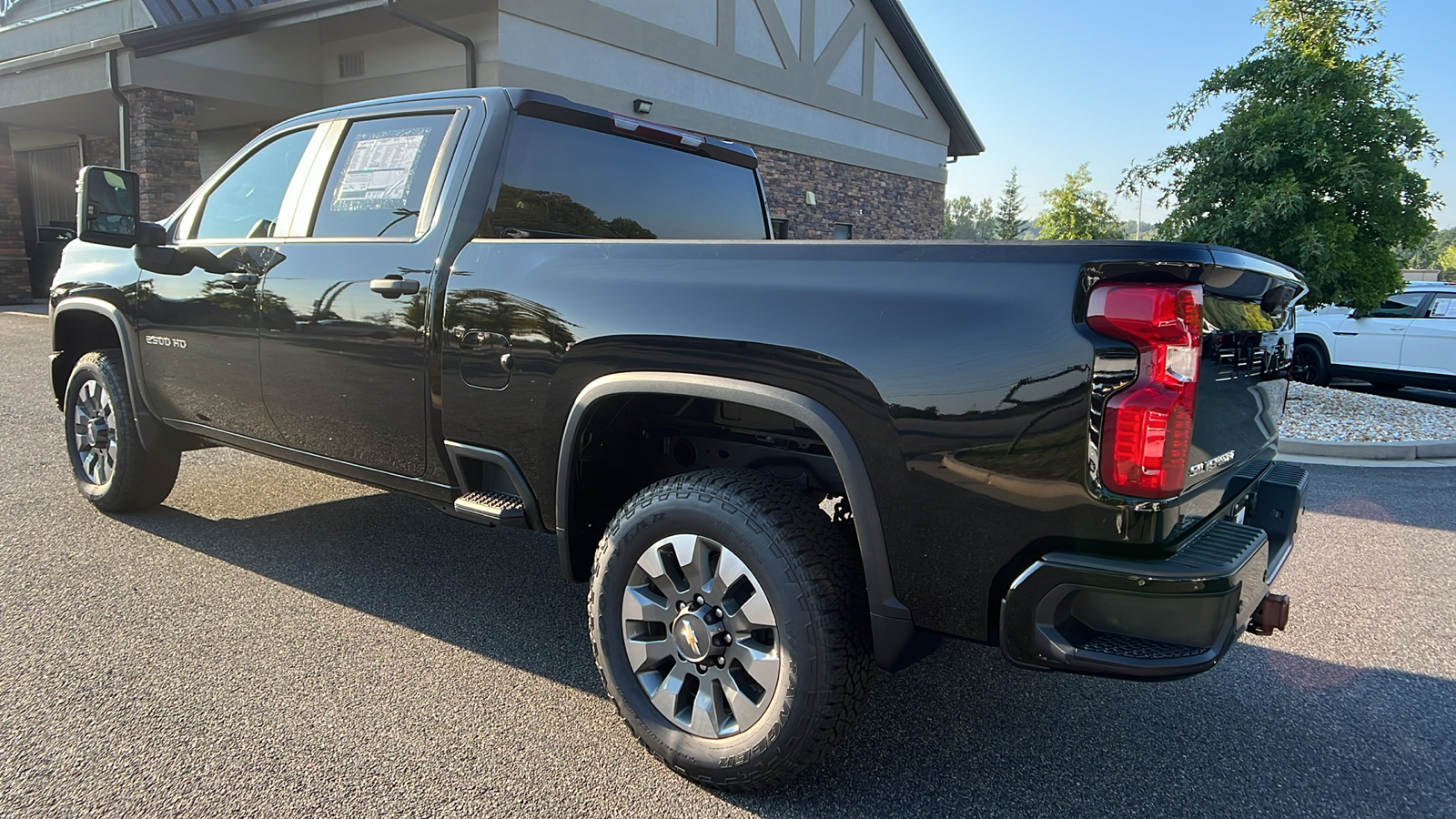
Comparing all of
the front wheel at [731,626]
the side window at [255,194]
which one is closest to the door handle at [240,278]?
the side window at [255,194]

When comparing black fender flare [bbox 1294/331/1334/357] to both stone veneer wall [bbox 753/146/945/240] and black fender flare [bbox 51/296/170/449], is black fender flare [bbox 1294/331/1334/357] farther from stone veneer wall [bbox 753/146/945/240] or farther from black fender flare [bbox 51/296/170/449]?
black fender flare [bbox 51/296/170/449]

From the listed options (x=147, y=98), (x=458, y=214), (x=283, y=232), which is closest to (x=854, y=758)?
(x=458, y=214)

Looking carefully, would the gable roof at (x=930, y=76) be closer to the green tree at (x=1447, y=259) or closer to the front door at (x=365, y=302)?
the front door at (x=365, y=302)

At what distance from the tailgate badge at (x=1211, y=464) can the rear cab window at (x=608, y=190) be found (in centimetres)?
224

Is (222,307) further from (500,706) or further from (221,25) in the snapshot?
(221,25)

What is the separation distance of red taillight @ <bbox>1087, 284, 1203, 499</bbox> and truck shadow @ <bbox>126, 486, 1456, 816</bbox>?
41.3 inches

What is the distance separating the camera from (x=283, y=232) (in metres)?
3.60

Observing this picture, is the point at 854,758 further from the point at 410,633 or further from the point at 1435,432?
the point at 1435,432

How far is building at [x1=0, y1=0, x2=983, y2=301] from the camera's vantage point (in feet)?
39.5

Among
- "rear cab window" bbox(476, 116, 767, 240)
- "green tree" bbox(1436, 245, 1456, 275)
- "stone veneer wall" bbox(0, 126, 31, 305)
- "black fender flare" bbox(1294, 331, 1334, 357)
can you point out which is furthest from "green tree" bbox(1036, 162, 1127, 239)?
"green tree" bbox(1436, 245, 1456, 275)

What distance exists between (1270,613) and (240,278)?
375 cm

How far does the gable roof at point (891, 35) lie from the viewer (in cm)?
1193

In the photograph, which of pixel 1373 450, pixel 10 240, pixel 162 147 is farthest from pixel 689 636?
pixel 10 240

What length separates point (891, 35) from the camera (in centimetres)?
2028
